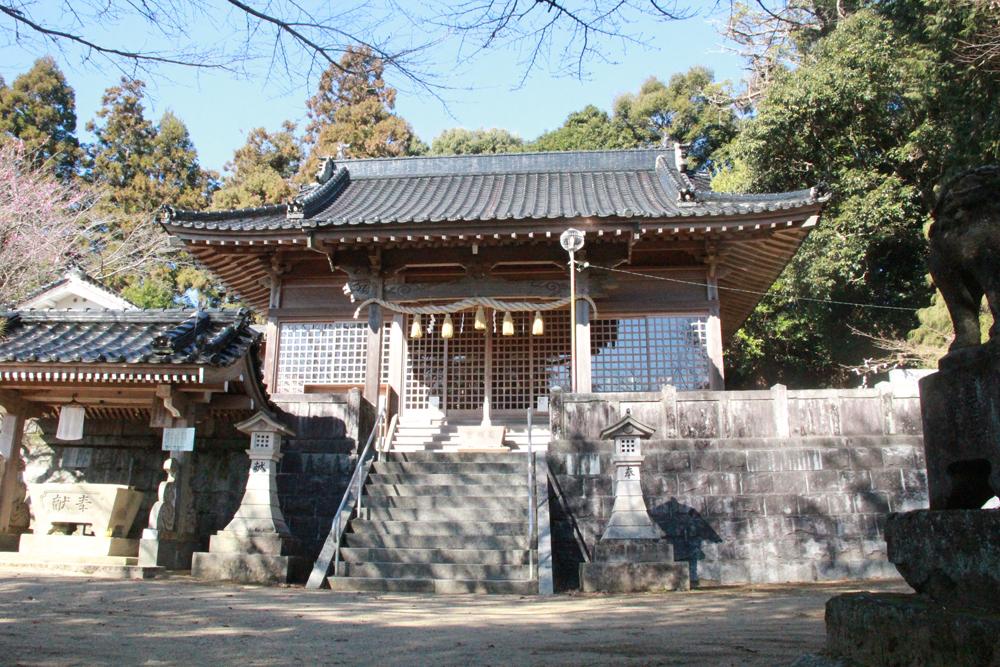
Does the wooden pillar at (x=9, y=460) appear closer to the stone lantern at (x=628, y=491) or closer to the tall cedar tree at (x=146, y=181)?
the stone lantern at (x=628, y=491)

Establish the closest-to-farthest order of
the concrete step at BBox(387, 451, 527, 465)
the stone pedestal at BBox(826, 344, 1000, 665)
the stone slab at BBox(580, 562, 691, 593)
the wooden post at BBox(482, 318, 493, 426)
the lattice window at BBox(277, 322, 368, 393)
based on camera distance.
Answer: the stone pedestal at BBox(826, 344, 1000, 665), the stone slab at BBox(580, 562, 691, 593), the concrete step at BBox(387, 451, 527, 465), the wooden post at BBox(482, 318, 493, 426), the lattice window at BBox(277, 322, 368, 393)

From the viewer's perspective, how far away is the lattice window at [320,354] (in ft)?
47.3

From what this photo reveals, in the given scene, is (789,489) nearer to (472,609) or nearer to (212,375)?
(472,609)

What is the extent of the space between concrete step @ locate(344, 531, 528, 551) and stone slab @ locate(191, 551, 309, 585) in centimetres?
84

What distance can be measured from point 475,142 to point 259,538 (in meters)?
38.6

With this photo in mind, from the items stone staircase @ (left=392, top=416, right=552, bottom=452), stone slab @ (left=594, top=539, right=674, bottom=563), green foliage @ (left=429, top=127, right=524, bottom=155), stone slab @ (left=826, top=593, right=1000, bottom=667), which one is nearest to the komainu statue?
stone slab @ (left=826, top=593, right=1000, bottom=667)

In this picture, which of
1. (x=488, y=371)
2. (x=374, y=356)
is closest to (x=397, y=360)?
(x=374, y=356)

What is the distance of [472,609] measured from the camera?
21.9 feet

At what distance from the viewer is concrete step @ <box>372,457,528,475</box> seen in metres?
10.8

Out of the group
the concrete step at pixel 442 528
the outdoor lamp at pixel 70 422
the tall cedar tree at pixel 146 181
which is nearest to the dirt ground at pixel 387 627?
the concrete step at pixel 442 528

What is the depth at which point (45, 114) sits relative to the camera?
3122 centimetres

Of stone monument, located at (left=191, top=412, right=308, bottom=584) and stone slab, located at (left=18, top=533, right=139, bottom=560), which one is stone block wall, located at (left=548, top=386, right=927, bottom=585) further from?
stone slab, located at (left=18, top=533, right=139, bottom=560)

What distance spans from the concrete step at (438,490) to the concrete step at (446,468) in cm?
39

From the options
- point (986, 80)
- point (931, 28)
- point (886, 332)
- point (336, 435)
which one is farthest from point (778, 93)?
point (336, 435)
